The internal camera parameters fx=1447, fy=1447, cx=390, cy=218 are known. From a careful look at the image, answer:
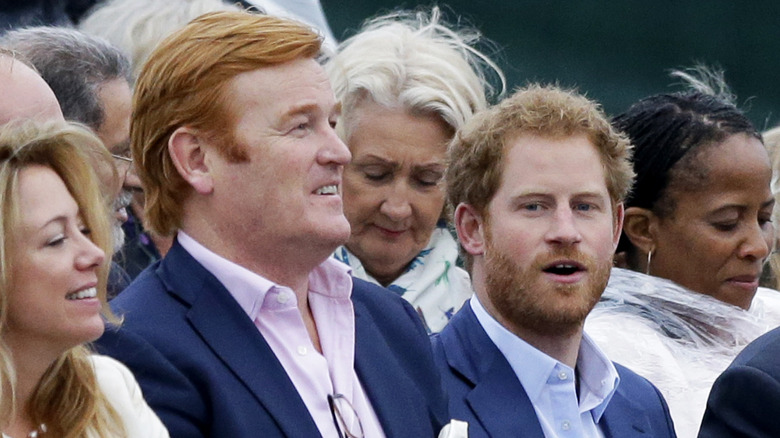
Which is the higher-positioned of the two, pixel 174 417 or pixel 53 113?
pixel 53 113

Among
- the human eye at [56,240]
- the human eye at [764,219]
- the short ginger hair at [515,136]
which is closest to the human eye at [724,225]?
the human eye at [764,219]

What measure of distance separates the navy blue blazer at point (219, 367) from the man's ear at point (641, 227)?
114cm

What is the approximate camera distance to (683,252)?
11.9ft

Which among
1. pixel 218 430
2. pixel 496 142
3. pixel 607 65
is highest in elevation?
pixel 496 142

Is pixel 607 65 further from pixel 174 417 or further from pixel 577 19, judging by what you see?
pixel 174 417

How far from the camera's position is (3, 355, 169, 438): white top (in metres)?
2.27

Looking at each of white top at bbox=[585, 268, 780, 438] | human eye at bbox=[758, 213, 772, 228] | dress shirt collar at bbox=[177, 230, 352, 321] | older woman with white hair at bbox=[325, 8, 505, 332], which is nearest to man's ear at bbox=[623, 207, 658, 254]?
white top at bbox=[585, 268, 780, 438]

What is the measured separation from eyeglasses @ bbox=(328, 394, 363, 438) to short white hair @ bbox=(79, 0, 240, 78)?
5.60 feet

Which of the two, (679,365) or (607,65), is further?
(607,65)

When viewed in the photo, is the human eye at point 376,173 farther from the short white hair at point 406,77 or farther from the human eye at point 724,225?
the human eye at point 724,225

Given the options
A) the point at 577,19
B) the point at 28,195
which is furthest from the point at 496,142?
the point at 577,19

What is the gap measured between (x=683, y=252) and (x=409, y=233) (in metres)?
0.69

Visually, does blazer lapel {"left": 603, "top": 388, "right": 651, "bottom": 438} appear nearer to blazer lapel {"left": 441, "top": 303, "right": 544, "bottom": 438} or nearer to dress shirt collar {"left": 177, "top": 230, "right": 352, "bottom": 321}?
blazer lapel {"left": 441, "top": 303, "right": 544, "bottom": 438}

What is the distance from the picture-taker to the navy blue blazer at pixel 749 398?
2.63 meters
